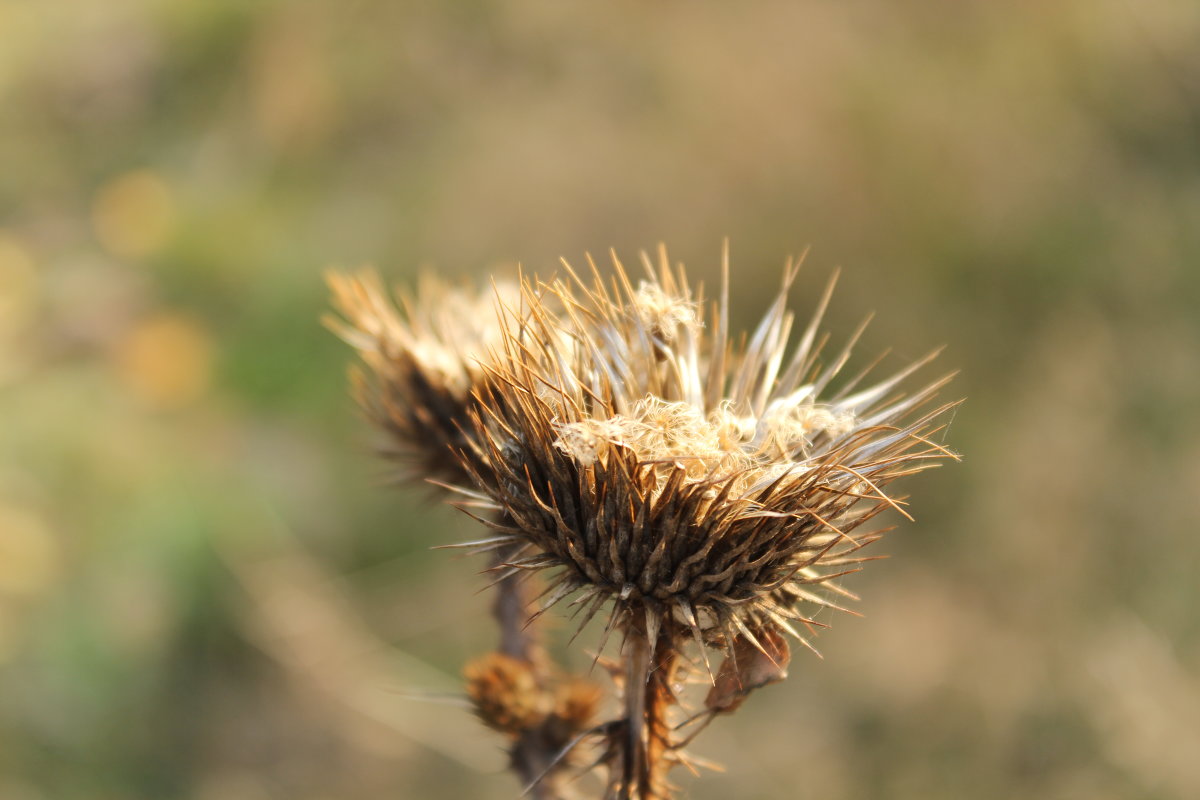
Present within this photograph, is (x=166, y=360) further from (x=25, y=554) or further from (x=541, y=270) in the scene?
(x=541, y=270)

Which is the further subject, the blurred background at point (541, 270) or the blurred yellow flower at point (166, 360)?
the blurred yellow flower at point (166, 360)

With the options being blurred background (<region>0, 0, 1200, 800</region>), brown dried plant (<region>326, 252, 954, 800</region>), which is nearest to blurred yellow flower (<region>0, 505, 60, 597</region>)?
blurred background (<region>0, 0, 1200, 800</region>)

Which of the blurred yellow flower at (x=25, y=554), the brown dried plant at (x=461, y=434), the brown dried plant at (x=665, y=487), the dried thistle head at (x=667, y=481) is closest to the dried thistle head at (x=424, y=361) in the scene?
the brown dried plant at (x=461, y=434)

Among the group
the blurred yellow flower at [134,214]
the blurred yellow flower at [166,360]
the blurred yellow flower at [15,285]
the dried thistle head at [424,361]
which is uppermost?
the blurred yellow flower at [134,214]

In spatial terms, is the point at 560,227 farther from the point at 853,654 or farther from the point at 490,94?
the point at 853,654

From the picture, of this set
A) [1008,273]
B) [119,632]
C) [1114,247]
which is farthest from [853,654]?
[119,632]

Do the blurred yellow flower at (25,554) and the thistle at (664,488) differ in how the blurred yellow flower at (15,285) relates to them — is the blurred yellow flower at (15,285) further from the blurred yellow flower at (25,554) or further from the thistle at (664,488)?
the thistle at (664,488)

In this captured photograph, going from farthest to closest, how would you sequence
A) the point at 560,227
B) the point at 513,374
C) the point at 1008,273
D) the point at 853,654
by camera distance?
the point at 560,227 → the point at 1008,273 → the point at 853,654 → the point at 513,374
